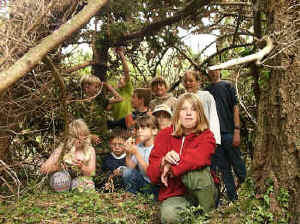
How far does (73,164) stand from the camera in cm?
468

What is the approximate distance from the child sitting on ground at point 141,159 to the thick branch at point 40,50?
1.84 m

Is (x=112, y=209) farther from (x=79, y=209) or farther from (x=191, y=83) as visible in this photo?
(x=191, y=83)

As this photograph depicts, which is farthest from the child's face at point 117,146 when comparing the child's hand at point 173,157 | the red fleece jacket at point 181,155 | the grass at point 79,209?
the child's hand at point 173,157

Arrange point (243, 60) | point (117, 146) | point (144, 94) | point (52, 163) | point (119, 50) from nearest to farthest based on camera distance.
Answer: point (243, 60), point (52, 163), point (117, 146), point (144, 94), point (119, 50)

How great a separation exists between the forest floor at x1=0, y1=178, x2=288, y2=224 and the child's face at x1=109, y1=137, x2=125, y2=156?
807 mm

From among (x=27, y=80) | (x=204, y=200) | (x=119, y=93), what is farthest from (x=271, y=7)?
(x=119, y=93)

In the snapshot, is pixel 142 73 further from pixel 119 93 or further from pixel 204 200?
pixel 204 200

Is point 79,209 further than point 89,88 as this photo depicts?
No

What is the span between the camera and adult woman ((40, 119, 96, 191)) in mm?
4488

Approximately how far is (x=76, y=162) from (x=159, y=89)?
1960 mm

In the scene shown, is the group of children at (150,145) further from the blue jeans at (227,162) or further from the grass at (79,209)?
the grass at (79,209)

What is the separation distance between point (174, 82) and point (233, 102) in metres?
2.11

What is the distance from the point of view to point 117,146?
17.3 feet

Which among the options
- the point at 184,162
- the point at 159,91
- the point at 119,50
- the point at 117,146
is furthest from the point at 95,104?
the point at 184,162
